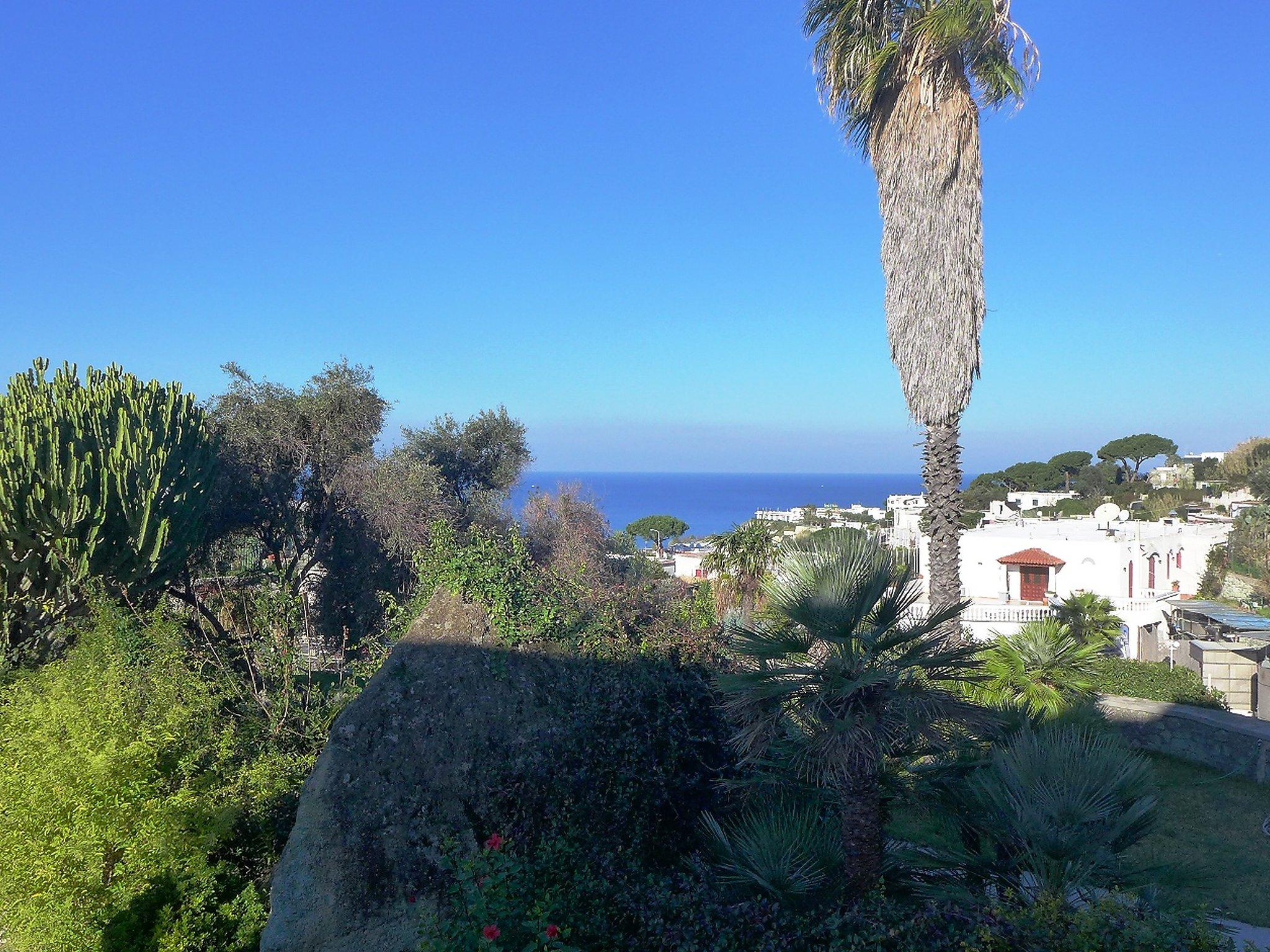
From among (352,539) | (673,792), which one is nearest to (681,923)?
(673,792)

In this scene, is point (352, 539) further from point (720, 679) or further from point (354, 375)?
point (720, 679)

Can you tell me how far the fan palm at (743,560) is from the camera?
38.7 ft

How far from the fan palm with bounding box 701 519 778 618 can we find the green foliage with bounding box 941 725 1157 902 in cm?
643

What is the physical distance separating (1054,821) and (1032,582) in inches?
815

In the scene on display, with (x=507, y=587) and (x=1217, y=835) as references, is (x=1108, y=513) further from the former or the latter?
(x=507, y=587)

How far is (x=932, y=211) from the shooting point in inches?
443

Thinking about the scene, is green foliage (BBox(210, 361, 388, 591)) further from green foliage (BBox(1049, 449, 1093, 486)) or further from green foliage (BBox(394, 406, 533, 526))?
green foliage (BBox(1049, 449, 1093, 486))

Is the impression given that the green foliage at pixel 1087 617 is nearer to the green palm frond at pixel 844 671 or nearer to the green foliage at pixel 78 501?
the green palm frond at pixel 844 671

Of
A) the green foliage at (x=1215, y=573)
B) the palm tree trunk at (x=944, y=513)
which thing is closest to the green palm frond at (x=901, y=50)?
the palm tree trunk at (x=944, y=513)

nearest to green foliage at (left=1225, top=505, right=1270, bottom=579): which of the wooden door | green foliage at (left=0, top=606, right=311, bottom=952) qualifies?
the wooden door

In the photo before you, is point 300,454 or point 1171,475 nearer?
point 300,454

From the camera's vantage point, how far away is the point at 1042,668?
9.79 m

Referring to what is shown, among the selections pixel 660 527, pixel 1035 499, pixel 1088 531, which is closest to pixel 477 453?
pixel 1088 531

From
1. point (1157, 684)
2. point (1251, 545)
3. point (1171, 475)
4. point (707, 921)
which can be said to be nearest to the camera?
point (707, 921)
